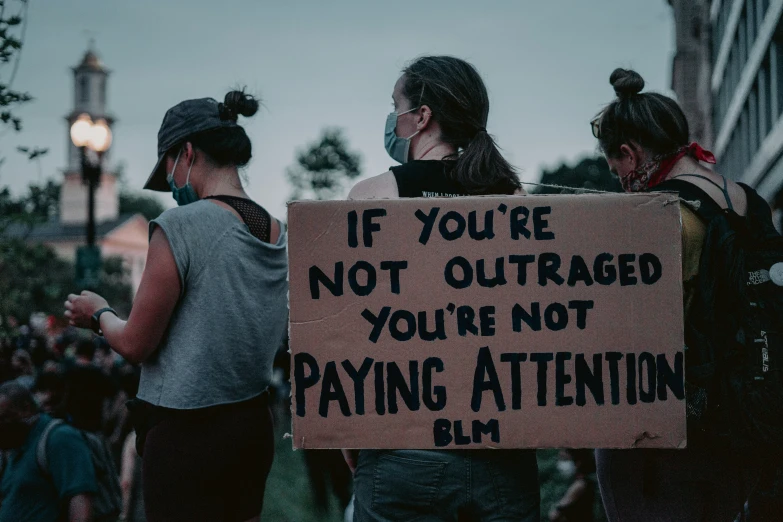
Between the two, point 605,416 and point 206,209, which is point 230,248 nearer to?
point 206,209

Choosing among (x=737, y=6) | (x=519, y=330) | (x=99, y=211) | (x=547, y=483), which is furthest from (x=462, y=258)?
(x=99, y=211)

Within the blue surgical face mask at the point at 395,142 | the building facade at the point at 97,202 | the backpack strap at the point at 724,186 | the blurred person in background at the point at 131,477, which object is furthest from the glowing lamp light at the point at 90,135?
the building facade at the point at 97,202

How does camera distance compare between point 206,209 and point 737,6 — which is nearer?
point 206,209

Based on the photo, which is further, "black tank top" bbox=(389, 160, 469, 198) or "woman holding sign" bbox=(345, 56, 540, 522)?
"black tank top" bbox=(389, 160, 469, 198)

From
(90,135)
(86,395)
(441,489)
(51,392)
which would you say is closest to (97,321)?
(441,489)

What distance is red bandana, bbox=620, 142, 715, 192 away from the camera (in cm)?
283

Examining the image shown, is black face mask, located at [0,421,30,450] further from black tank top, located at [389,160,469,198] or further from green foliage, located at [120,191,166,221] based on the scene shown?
green foliage, located at [120,191,166,221]

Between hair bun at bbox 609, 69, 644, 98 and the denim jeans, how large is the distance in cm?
121

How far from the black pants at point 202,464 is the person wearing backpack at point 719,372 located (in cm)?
110

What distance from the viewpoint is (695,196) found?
8.82 ft

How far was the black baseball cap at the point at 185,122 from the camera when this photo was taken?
3078mm

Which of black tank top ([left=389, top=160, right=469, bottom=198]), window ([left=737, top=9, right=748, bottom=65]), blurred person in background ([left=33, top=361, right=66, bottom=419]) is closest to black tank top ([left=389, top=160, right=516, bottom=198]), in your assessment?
black tank top ([left=389, top=160, right=469, bottom=198])

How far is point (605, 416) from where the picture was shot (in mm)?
2381

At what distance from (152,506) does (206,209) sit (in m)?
0.93
